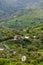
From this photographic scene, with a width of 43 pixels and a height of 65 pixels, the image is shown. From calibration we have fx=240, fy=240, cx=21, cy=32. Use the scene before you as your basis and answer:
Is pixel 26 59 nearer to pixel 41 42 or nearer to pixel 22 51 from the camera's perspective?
pixel 22 51

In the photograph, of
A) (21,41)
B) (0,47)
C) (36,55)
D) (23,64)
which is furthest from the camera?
(21,41)

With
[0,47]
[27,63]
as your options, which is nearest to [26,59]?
[27,63]

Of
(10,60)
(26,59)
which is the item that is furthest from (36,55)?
(10,60)

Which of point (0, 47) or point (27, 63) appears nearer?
point (27, 63)

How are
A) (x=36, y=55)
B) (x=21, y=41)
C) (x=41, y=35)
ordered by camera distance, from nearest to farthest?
1. (x=36, y=55)
2. (x=21, y=41)
3. (x=41, y=35)

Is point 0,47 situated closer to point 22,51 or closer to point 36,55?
point 22,51

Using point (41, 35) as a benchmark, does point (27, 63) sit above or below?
above

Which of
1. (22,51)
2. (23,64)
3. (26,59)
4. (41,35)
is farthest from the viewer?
(41,35)

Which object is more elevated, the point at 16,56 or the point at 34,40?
the point at 16,56

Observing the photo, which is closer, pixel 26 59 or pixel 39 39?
pixel 26 59
